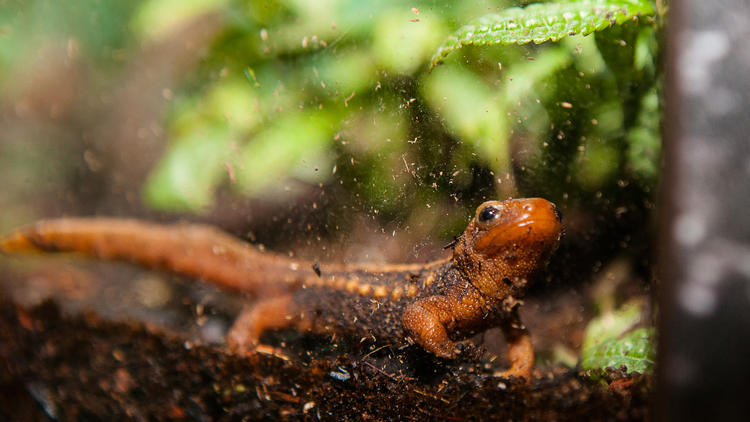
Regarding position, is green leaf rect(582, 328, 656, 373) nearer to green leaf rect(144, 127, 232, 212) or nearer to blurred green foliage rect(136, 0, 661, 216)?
blurred green foliage rect(136, 0, 661, 216)

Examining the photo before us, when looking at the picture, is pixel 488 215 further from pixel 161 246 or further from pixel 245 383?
pixel 161 246

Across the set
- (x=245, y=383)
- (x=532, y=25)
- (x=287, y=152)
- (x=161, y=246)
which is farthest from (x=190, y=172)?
(x=532, y=25)

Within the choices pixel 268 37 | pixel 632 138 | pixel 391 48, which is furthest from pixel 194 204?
pixel 632 138

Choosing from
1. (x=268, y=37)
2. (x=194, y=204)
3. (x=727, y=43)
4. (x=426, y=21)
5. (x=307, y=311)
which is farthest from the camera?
(x=194, y=204)

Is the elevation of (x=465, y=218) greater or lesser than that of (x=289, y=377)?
greater

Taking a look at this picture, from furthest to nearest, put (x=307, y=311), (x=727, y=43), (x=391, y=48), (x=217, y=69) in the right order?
1. (x=217, y=69)
2. (x=307, y=311)
3. (x=391, y=48)
4. (x=727, y=43)

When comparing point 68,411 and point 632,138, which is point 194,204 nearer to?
point 68,411

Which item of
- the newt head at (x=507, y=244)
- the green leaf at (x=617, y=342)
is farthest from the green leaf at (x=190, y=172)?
the green leaf at (x=617, y=342)
